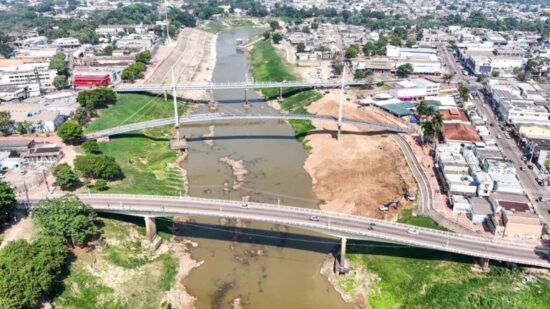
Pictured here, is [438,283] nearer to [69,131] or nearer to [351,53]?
[69,131]

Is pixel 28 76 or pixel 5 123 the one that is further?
pixel 28 76

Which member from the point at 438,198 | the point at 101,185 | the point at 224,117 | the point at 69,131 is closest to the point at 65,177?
the point at 101,185

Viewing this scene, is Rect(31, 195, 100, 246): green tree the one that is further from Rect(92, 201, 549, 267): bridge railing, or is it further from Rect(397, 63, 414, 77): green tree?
Rect(397, 63, 414, 77): green tree

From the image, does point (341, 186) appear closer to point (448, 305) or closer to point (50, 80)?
point (448, 305)

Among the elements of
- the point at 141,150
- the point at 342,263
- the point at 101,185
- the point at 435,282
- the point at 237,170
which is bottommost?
the point at 237,170

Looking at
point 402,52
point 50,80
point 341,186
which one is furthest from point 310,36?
point 341,186

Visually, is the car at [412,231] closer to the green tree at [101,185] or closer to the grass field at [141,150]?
the grass field at [141,150]

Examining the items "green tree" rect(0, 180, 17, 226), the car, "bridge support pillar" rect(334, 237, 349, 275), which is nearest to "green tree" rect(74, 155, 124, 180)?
"green tree" rect(0, 180, 17, 226)
